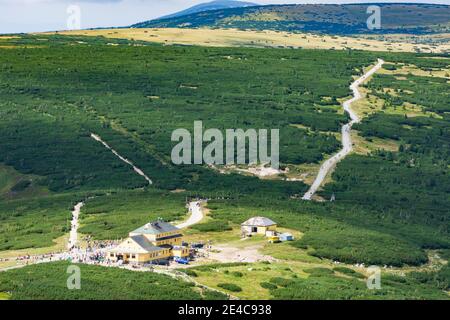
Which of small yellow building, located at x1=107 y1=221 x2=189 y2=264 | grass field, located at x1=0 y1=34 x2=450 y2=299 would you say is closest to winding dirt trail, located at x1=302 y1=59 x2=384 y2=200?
grass field, located at x1=0 y1=34 x2=450 y2=299

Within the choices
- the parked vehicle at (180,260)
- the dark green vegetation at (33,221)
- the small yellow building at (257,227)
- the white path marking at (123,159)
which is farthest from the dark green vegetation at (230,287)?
the white path marking at (123,159)

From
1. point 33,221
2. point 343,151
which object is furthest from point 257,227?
point 343,151

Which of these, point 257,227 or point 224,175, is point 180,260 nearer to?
point 257,227

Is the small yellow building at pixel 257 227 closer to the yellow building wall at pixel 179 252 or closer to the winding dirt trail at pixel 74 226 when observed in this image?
the yellow building wall at pixel 179 252
